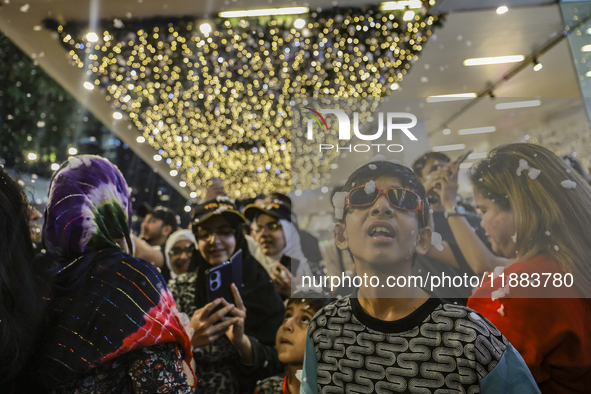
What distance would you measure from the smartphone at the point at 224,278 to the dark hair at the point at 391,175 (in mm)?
749

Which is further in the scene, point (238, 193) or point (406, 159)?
point (238, 193)

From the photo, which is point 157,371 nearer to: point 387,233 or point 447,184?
point 387,233

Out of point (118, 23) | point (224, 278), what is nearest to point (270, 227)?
point (224, 278)

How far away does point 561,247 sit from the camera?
44.4 inches

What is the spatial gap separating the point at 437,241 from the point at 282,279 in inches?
33.9

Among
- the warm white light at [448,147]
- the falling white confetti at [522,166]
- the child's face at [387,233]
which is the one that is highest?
the warm white light at [448,147]

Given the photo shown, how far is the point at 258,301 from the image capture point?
166cm

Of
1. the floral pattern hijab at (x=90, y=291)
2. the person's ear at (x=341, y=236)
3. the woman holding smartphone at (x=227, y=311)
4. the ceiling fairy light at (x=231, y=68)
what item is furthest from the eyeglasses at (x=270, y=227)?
the floral pattern hijab at (x=90, y=291)

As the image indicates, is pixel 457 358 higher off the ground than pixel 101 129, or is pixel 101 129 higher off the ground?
pixel 101 129

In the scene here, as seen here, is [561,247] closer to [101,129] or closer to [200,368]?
[200,368]

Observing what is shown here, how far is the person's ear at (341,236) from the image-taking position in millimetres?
1106

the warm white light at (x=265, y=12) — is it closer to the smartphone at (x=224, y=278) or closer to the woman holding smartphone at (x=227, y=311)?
the woman holding smartphone at (x=227, y=311)

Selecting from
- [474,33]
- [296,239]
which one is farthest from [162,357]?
[474,33]

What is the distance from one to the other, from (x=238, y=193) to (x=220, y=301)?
266 centimetres
